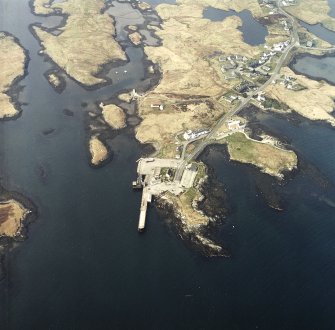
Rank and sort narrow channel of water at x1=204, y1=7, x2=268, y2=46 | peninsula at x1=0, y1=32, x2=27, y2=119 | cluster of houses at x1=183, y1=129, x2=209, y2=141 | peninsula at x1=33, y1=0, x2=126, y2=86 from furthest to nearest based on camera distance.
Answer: narrow channel of water at x1=204, y1=7, x2=268, y2=46, peninsula at x1=33, y1=0, x2=126, y2=86, peninsula at x1=0, y1=32, x2=27, y2=119, cluster of houses at x1=183, y1=129, x2=209, y2=141

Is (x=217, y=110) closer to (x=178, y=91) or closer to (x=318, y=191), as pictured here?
(x=178, y=91)

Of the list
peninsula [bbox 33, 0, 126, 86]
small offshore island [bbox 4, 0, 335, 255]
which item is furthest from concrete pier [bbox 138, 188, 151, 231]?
peninsula [bbox 33, 0, 126, 86]

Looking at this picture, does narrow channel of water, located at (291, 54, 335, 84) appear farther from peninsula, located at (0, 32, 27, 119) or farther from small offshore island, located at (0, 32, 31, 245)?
small offshore island, located at (0, 32, 31, 245)

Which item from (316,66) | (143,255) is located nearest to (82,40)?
(316,66)

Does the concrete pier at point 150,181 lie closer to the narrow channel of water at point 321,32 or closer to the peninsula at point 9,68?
the peninsula at point 9,68

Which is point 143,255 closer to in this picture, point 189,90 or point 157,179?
point 157,179

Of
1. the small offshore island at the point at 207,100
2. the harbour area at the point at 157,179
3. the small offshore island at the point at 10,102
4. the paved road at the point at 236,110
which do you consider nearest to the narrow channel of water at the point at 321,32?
the small offshore island at the point at 207,100

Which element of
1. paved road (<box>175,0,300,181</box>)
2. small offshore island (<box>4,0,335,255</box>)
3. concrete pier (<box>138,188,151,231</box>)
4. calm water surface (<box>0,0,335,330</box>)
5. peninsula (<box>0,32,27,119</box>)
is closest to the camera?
calm water surface (<box>0,0,335,330</box>)

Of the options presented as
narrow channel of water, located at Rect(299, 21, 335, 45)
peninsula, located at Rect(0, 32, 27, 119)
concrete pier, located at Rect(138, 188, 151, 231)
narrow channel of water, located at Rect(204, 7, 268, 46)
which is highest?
concrete pier, located at Rect(138, 188, 151, 231)
